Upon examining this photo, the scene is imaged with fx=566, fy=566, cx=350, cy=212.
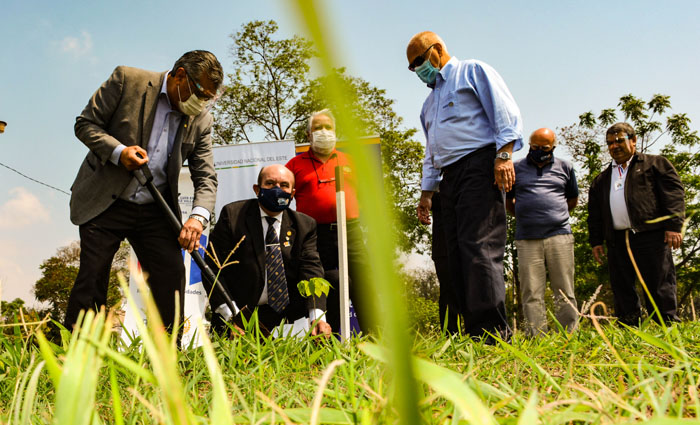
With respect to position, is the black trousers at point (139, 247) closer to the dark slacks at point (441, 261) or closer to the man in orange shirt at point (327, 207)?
→ the man in orange shirt at point (327, 207)

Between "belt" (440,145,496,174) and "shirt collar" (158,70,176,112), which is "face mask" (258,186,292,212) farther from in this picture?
"belt" (440,145,496,174)

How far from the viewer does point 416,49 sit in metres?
3.52

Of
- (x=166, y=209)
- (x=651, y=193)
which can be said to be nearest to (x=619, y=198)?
(x=651, y=193)

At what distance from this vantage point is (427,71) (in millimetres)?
3494

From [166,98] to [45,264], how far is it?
19.9m

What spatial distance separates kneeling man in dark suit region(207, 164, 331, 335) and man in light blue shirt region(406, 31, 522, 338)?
89cm

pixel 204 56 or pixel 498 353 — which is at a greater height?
pixel 204 56

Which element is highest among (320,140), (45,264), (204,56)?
(204,56)

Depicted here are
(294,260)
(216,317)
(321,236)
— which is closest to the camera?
(216,317)

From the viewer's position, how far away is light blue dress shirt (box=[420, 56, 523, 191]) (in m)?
2.97

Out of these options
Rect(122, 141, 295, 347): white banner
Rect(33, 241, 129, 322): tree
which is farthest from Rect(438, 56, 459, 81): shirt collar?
Rect(33, 241, 129, 322): tree

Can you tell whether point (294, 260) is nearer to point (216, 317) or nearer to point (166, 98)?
point (216, 317)

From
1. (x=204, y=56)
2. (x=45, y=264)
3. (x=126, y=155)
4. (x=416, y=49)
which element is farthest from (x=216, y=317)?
(x=45, y=264)

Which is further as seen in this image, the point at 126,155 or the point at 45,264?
the point at 45,264
